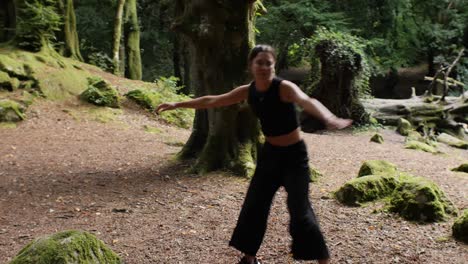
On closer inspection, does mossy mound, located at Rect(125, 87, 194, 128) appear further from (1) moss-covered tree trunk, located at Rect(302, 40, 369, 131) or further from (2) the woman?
(2) the woman

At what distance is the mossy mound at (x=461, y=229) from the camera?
4.68 m

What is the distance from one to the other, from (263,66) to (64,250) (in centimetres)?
213

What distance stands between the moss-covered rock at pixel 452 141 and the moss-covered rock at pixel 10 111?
12226 mm

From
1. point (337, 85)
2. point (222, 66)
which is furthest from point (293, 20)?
point (222, 66)

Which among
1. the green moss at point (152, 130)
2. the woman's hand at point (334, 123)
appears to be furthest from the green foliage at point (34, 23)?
the woman's hand at point (334, 123)

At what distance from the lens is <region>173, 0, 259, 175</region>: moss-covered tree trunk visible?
24.1ft

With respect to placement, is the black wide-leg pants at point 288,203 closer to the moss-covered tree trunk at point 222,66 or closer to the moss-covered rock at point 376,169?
the moss-covered tree trunk at point 222,66

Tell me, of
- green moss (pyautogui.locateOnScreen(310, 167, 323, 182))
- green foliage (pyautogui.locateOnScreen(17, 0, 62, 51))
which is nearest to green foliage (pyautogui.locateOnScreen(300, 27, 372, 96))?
green moss (pyautogui.locateOnScreen(310, 167, 323, 182))

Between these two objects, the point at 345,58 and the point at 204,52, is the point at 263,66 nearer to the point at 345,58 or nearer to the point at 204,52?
the point at 204,52

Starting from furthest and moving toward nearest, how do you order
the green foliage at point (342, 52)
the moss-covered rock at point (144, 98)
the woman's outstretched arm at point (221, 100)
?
the green foliage at point (342, 52), the moss-covered rock at point (144, 98), the woman's outstretched arm at point (221, 100)

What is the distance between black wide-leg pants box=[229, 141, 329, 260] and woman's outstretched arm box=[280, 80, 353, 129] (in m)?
0.44

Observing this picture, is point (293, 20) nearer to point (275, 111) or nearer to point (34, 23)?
point (34, 23)

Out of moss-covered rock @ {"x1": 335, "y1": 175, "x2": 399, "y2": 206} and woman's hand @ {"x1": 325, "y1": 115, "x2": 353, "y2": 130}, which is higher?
woman's hand @ {"x1": 325, "y1": 115, "x2": 353, "y2": 130}

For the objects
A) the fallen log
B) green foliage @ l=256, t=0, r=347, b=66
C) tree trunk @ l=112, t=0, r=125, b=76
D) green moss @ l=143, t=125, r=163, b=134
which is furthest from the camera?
green foliage @ l=256, t=0, r=347, b=66
